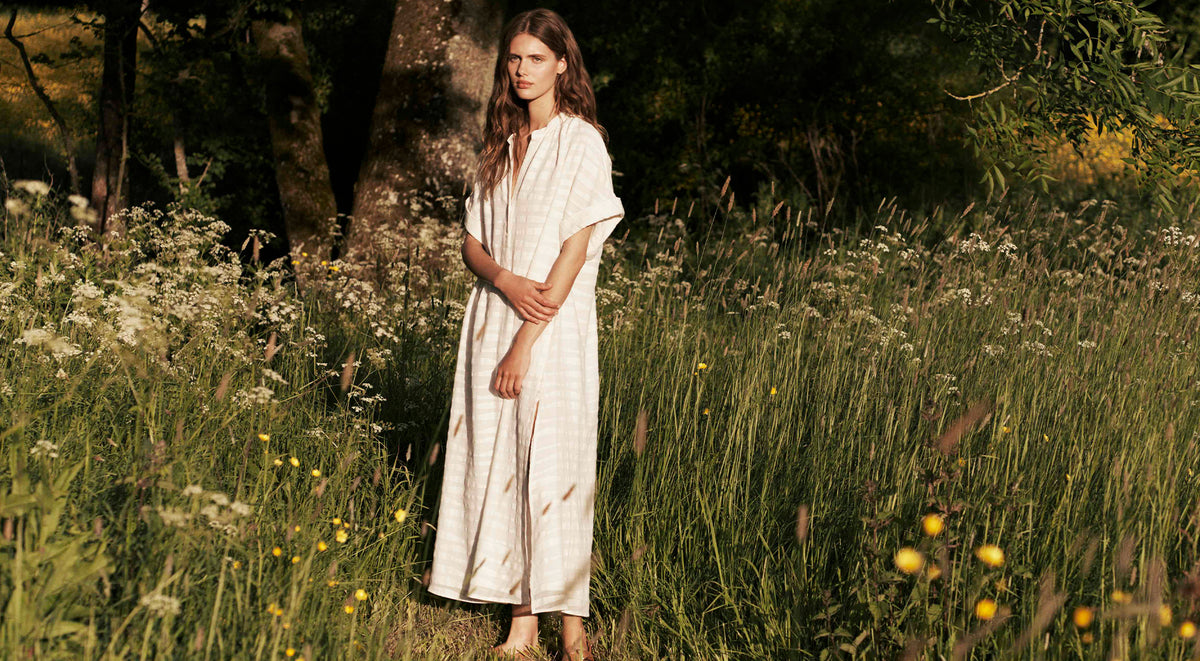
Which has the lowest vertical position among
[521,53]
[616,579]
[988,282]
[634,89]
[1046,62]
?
[616,579]

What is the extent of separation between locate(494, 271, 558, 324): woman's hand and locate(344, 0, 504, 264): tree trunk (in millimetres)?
4370

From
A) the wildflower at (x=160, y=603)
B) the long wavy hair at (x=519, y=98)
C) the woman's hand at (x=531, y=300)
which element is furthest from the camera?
the long wavy hair at (x=519, y=98)

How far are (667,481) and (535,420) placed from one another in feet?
2.15

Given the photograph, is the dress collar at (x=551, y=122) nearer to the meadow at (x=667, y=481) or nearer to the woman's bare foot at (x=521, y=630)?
the meadow at (x=667, y=481)

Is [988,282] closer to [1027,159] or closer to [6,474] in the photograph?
[1027,159]

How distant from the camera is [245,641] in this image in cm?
215

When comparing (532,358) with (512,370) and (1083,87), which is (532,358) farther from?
(1083,87)

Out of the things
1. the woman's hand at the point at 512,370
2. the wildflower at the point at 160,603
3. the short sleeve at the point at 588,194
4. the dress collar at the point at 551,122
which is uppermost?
the dress collar at the point at 551,122

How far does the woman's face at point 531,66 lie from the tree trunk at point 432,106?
4198mm

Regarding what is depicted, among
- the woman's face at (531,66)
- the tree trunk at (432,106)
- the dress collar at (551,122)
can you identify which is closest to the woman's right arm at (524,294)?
the dress collar at (551,122)

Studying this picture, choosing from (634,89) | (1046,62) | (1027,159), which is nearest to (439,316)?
(1027,159)

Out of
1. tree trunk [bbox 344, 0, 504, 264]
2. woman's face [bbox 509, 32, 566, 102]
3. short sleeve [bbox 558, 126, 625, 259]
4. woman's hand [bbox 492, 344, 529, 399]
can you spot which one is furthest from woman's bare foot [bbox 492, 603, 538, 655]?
tree trunk [bbox 344, 0, 504, 264]

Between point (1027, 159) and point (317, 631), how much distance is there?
3757 millimetres

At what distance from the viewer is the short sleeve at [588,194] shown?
3.00 metres
